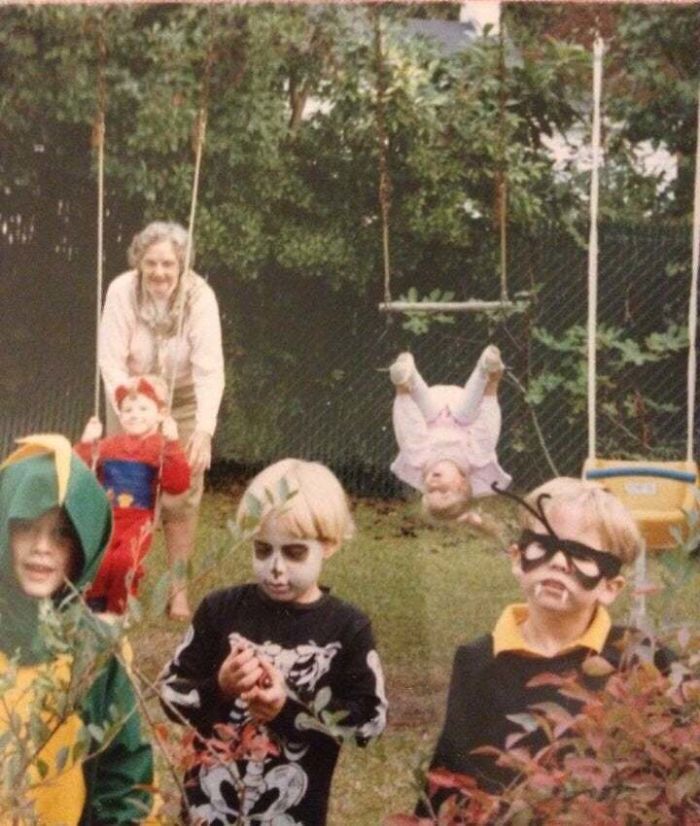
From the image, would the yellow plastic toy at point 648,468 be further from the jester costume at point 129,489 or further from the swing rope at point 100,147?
the swing rope at point 100,147

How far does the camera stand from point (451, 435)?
3205 millimetres

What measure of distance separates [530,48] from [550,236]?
315 millimetres

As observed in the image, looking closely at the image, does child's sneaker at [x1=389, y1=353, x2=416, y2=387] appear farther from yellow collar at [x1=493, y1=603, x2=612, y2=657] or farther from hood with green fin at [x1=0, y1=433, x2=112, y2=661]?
hood with green fin at [x1=0, y1=433, x2=112, y2=661]

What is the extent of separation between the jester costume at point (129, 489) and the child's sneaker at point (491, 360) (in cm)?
52

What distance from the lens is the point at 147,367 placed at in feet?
10.6

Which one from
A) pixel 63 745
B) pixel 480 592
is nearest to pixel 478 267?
pixel 480 592

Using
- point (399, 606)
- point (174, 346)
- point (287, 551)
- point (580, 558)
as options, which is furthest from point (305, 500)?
point (580, 558)

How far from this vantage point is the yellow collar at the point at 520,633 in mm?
3068

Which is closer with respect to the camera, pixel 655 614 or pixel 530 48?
pixel 655 614

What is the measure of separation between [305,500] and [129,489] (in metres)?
0.30

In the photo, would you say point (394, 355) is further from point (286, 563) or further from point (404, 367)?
point (286, 563)

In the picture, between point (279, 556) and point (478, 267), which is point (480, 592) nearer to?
point (279, 556)

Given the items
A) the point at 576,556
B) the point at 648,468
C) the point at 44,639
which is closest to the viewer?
the point at 44,639

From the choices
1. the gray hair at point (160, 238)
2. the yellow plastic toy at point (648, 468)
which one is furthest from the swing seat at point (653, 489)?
the gray hair at point (160, 238)
